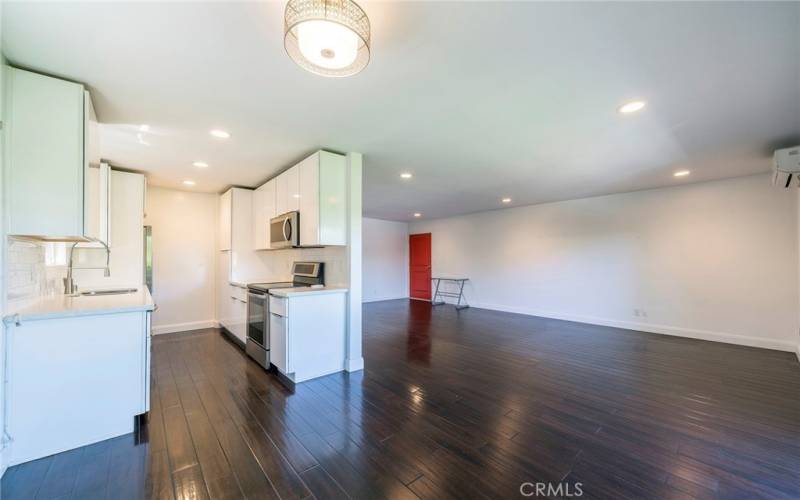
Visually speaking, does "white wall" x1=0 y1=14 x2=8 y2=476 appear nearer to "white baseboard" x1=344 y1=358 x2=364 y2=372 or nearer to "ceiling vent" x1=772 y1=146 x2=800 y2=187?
"white baseboard" x1=344 y1=358 x2=364 y2=372

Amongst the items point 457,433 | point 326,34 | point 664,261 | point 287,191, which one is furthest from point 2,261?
point 664,261

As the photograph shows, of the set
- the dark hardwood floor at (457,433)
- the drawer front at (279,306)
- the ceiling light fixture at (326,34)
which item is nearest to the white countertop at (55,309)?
the dark hardwood floor at (457,433)

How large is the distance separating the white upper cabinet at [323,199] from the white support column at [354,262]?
73 millimetres

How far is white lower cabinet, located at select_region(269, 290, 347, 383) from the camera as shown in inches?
118

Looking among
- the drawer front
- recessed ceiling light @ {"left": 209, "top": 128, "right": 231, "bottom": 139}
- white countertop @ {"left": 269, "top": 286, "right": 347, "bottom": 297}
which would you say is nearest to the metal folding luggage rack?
white countertop @ {"left": 269, "top": 286, "right": 347, "bottom": 297}

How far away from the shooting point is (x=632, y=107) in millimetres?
2344

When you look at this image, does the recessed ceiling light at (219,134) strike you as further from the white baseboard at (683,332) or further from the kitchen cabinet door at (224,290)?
the white baseboard at (683,332)

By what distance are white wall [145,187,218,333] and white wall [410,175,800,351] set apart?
592 centimetres

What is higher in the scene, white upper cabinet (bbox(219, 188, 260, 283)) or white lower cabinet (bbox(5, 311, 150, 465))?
white upper cabinet (bbox(219, 188, 260, 283))

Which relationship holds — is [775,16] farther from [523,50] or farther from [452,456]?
[452,456]

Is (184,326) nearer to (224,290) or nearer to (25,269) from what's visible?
(224,290)

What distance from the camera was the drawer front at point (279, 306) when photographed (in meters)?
3.03

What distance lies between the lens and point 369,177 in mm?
4402

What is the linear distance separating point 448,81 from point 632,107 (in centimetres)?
149
